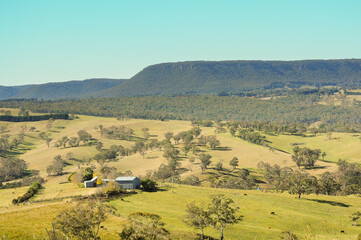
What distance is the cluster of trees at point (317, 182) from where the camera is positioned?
3986 inches

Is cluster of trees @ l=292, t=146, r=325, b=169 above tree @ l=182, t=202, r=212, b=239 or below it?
below

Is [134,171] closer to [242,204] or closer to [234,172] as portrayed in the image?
[234,172]

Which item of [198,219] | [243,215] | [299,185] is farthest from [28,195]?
[299,185]

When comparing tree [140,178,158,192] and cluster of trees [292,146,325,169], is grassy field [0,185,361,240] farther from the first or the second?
cluster of trees [292,146,325,169]

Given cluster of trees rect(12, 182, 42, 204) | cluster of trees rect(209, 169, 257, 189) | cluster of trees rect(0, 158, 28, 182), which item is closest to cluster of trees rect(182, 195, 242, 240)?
cluster of trees rect(12, 182, 42, 204)

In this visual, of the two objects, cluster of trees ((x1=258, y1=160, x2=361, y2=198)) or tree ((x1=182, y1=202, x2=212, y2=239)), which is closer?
tree ((x1=182, y1=202, x2=212, y2=239))

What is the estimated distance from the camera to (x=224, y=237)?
5738 centimetres

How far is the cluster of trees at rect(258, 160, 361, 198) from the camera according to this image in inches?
3986

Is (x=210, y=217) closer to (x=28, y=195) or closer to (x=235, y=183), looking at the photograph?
(x=28, y=195)

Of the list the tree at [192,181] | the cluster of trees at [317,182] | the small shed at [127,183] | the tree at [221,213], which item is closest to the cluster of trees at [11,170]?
the tree at [192,181]

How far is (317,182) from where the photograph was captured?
11019cm

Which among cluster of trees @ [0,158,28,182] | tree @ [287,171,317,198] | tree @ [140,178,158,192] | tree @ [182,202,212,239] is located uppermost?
tree @ [182,202,212,239]

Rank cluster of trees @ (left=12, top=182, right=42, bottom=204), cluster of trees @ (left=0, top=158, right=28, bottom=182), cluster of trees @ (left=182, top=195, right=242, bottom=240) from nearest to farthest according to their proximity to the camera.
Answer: cluster of trees @ (left=182, top=195, right=242, bottom=240) → cluster of trees @ (left=12, top=182, right=42, bottom=204) → cluster of trees @ (left=0, top=158, right=28, bottom=182)

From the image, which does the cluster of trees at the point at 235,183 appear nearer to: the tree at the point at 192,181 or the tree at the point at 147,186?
the tree at the point at 192,181
